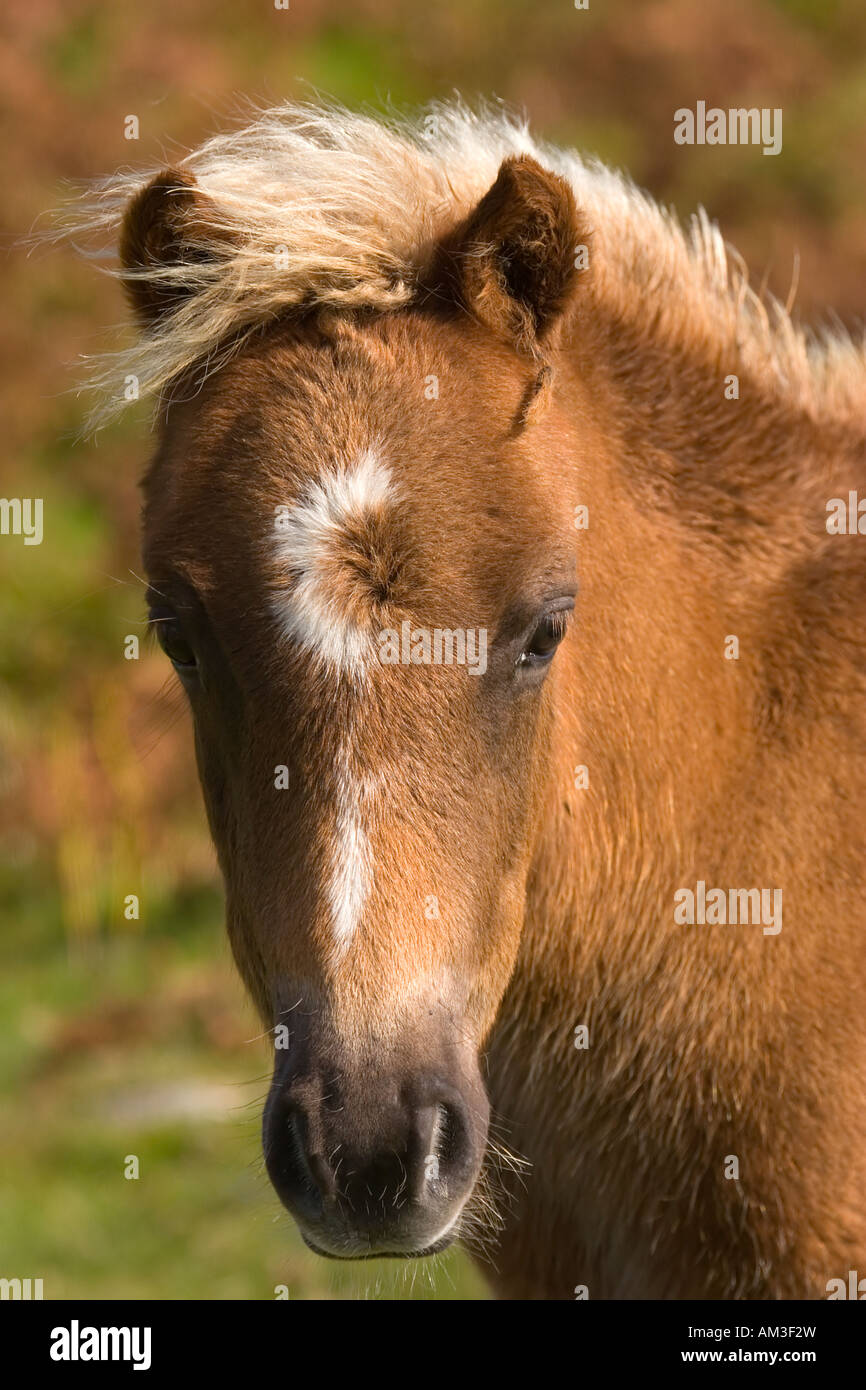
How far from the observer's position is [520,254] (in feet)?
11.1

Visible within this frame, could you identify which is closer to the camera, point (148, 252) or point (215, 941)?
point (148, 252)

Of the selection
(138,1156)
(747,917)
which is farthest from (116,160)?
(747,917)

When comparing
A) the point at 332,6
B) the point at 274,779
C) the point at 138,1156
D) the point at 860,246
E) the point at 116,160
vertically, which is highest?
the point at 332,6

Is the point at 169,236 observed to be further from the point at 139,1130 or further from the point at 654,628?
the point at 139,1130

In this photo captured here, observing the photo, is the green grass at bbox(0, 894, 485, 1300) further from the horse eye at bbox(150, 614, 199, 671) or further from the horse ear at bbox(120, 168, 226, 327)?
the horse ear at bbox(120, 168, 226, 327)

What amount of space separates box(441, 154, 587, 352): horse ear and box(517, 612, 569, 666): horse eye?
663 millimetres

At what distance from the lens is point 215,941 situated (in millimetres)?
11531

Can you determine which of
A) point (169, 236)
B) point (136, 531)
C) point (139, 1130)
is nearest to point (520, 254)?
point (169, 236)

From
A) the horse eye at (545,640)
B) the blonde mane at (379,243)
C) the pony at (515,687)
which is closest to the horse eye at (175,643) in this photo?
the pony at (515,687)

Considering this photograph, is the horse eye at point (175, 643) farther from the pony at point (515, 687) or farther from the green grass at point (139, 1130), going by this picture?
the green grass at point (139, 1130)

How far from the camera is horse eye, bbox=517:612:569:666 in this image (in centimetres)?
320

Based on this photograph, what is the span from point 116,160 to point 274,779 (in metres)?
15.4

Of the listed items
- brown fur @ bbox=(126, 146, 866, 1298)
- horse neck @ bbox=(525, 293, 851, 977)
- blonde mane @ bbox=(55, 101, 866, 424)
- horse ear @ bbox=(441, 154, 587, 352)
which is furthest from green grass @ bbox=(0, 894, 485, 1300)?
horse ear @ bbox=(441, 154, 587, 352)
